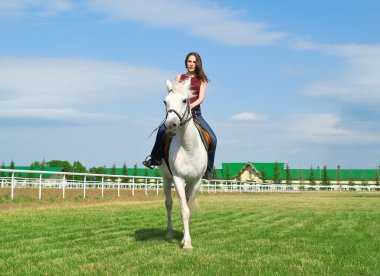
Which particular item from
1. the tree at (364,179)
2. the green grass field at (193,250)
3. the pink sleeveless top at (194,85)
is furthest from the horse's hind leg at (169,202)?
the tree at (364,179)

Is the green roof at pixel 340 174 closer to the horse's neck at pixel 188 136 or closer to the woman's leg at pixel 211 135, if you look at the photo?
the woman's leg at pixel 211 135

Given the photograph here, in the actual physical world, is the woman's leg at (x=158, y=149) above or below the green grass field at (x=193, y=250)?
above

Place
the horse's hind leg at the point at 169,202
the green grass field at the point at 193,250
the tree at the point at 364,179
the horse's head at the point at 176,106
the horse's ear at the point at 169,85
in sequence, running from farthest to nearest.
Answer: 1. the tree at the point at 364,179
2. the horse's hind leg at the point at 169,202
3. the horse's ear at the point at 169,85
4. the horse's head at the point at 176,106
5. the green grass field at the point at 193,250

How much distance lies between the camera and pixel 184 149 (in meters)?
8.87

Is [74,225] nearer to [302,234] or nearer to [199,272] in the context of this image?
[302,234]

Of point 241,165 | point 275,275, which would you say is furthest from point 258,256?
point 241,165

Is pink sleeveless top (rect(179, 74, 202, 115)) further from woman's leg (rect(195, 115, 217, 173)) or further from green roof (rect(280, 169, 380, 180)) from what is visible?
green roof (rect(280, 169, 380, 180))

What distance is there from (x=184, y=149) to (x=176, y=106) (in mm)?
948

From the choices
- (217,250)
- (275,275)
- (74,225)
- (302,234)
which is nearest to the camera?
(275,275)

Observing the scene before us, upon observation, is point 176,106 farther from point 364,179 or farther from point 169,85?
point 364,179

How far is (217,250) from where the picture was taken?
27.0 feet

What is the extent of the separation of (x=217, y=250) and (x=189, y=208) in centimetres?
176

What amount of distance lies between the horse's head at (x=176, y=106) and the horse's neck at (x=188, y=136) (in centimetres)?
15

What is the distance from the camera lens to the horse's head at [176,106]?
803cm
